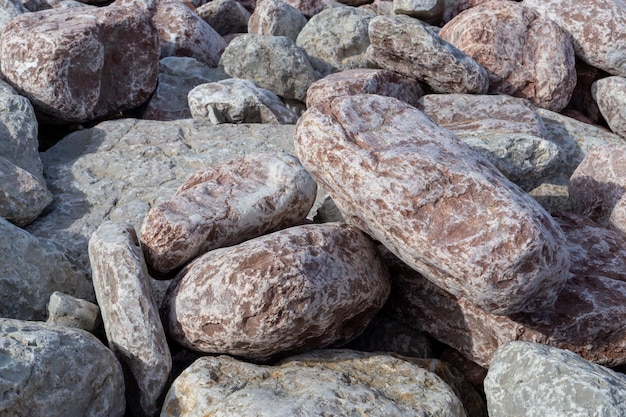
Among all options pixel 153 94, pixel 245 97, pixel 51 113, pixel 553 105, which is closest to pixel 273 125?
pixel 245 97

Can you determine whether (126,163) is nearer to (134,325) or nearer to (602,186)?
(134,325)

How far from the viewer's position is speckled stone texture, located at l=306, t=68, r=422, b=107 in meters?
4.93

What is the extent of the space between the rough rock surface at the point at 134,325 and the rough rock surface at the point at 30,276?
42 centimetres

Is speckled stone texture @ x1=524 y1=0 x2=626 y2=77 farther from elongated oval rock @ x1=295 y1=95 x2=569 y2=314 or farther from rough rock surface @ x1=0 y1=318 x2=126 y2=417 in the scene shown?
rough rock surface @ x1=0 y1=318 x2=126 y2=417

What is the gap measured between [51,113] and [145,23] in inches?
39.8

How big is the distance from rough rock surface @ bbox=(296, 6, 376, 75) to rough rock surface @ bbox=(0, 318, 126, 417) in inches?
161

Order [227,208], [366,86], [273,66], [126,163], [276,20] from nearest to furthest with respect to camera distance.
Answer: [227,208] → [126,163] → [366,86] → [273,66] → [276,20]

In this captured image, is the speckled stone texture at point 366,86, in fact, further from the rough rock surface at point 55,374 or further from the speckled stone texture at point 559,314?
the rough rock surface at point 55,374

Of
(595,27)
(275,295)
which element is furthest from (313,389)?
(595,27)

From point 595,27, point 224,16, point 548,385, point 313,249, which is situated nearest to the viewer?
point 548,385

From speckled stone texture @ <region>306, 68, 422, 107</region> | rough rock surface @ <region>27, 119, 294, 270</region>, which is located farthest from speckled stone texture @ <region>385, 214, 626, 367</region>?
speckled stone texture @ <region>306, 68, 422, 107</region>

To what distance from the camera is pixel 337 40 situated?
6.52 metres

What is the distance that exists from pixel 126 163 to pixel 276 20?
2.57m

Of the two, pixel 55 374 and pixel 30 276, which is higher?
pixel 55 374
